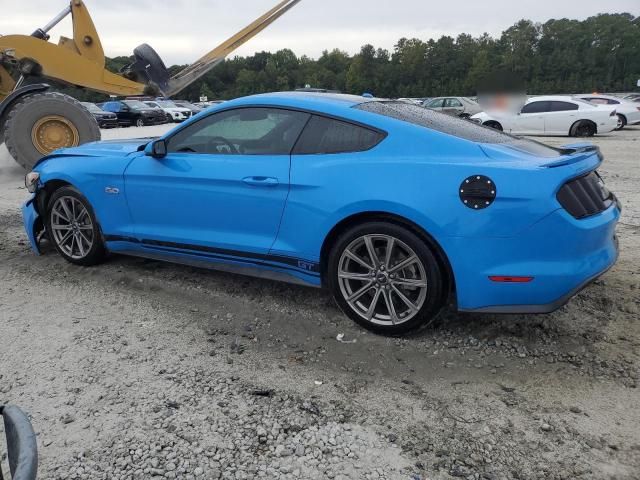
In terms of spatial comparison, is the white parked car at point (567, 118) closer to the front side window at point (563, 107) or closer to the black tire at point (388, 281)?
the front side window at point (563, 107)

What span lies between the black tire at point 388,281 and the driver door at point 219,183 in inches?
21.1

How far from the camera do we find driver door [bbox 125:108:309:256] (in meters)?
3.63

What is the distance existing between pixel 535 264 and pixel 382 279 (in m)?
0.89

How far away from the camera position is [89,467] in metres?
2.30

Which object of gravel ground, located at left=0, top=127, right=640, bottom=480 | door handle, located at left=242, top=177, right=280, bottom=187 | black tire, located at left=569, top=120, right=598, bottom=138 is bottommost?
gravel ground, located at left=0, top=127, right=640, bottom=480

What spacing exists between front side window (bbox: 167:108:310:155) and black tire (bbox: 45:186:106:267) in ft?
3.44

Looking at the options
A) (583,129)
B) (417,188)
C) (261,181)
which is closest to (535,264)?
(417,188)

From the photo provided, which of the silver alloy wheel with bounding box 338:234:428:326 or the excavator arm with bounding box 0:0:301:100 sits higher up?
the excavator arm with bounding box 0:0:301:100

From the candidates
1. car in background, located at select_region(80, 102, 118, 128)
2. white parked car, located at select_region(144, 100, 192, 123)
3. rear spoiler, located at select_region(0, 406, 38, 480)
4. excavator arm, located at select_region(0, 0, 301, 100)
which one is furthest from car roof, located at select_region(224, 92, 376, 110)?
white parked car, located at select_region(144, 100, 192, 123)

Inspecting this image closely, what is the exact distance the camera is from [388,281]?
131 inches

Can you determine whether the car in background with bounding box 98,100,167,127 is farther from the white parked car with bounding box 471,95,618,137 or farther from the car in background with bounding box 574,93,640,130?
the car in background with bounding box 574,93,640,130

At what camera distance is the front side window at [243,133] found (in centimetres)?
368

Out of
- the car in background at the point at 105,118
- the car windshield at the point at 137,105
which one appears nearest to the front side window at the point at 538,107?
the car in background at the point at 105,118

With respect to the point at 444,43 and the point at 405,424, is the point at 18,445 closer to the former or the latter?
the point at 405,424
